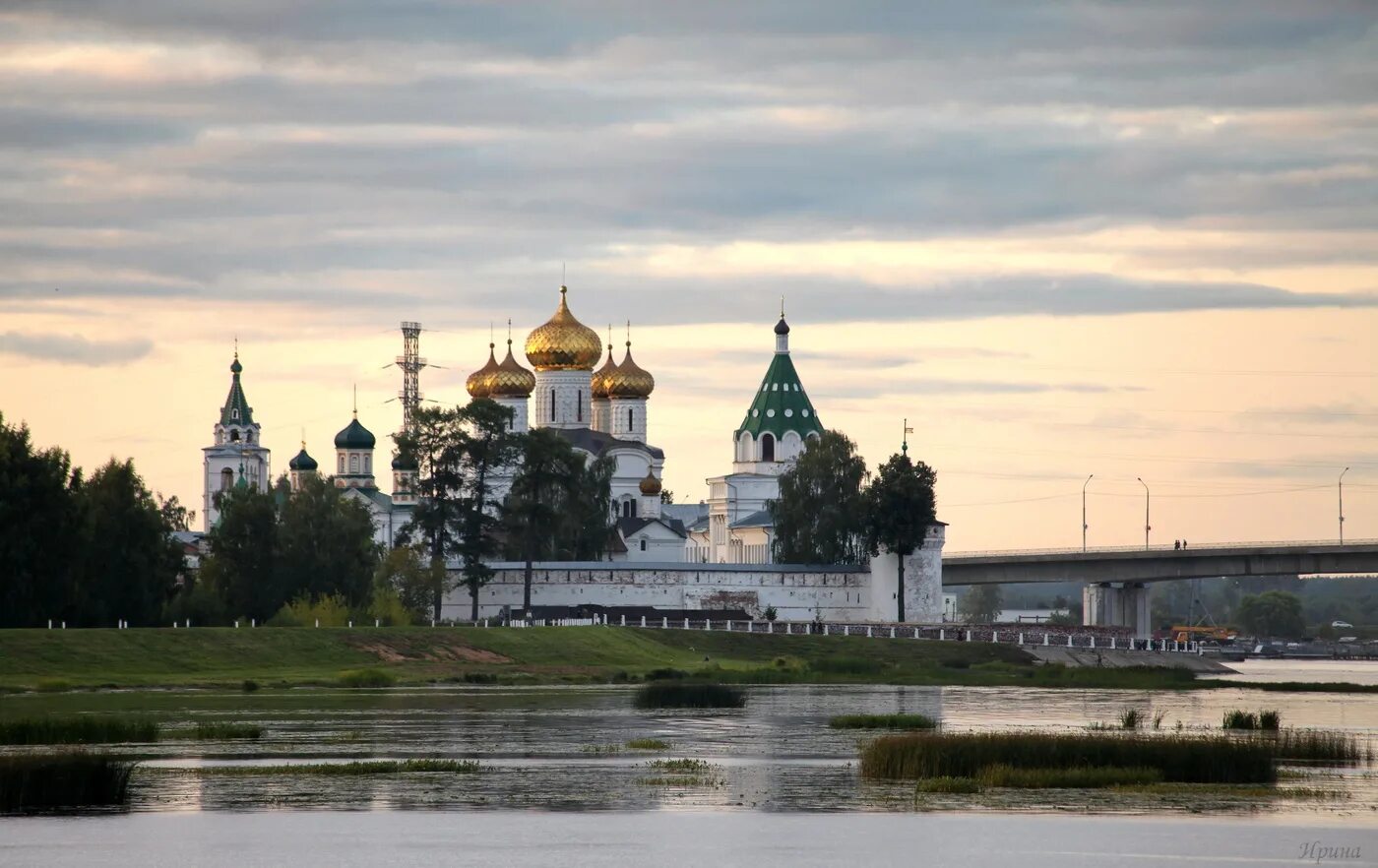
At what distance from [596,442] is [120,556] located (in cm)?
5558

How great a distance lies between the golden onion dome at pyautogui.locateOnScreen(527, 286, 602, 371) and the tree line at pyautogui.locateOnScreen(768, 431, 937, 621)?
22780 millimetres

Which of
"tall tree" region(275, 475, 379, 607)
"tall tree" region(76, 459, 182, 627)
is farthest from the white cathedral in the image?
"tall tree" region(76, 459, 182, 627)

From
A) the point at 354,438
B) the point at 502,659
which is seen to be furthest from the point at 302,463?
the point at 502,659

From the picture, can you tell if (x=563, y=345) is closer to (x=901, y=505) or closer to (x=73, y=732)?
(x=901, y=505)

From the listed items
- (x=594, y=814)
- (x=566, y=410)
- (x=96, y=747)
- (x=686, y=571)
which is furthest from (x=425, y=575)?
(x=594, y=814)

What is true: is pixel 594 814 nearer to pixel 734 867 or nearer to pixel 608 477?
pixel 734 867

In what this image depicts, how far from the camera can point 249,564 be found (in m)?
87.8

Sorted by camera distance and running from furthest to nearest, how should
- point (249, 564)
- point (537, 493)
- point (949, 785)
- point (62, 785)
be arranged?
point (537, 493) → point (249, 564) → point (949, 785) → point (62, 785)

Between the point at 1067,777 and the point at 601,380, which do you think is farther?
the point at 601,380

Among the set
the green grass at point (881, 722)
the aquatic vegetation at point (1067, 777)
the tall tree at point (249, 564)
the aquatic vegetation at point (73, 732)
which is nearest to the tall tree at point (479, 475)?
the tall tree at point (249, 564)

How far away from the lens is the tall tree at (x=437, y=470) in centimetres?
10019

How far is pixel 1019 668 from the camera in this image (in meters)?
89.7

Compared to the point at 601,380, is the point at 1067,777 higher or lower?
lower

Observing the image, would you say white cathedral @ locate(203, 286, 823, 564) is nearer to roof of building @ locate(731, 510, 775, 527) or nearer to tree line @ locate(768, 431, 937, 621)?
roof of building @ locate(731, 510, 775, 527)
